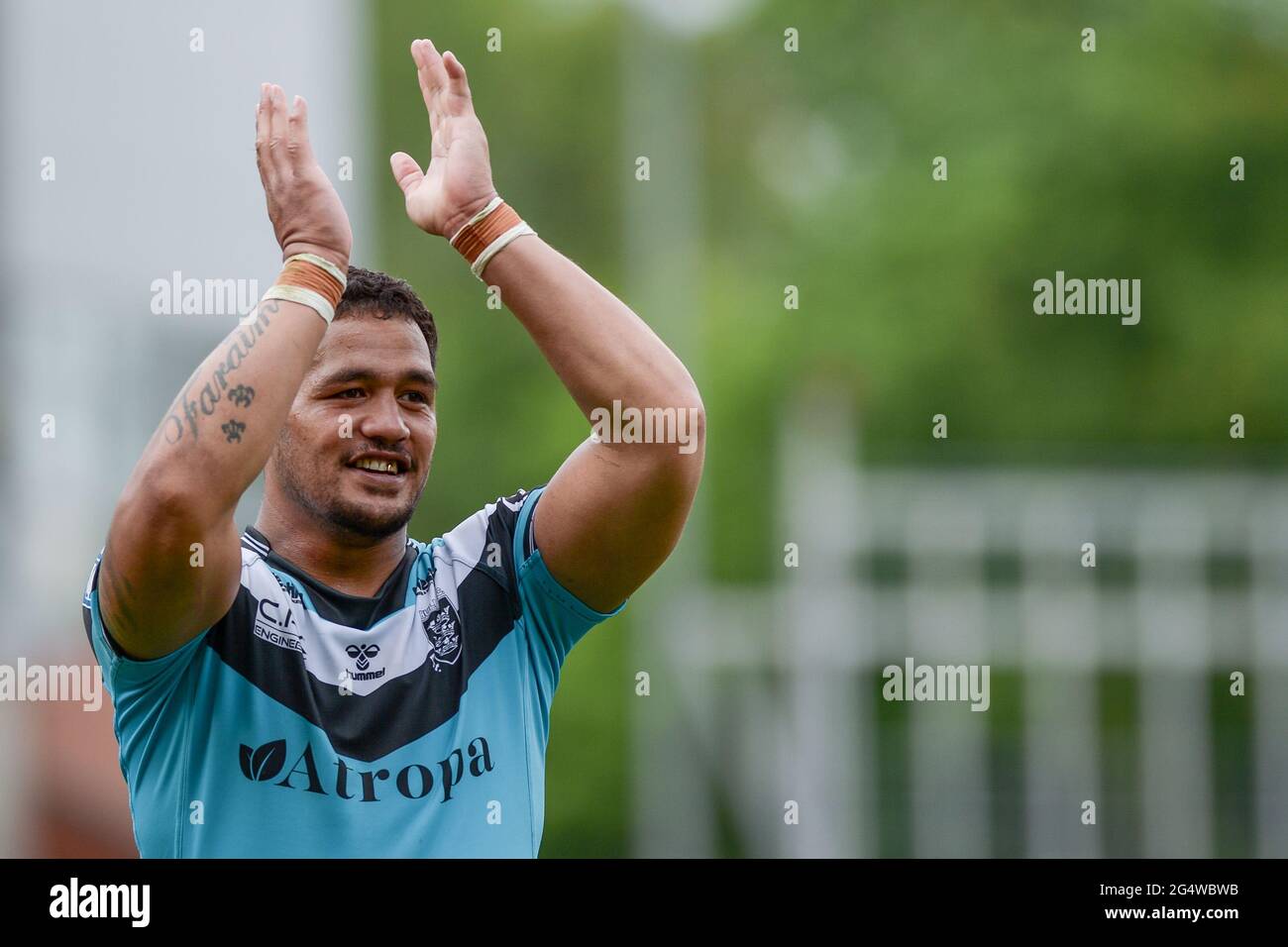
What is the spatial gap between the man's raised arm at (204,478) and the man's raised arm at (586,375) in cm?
36

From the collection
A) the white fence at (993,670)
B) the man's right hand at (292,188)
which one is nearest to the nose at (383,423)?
the man's right hand at (292,188)

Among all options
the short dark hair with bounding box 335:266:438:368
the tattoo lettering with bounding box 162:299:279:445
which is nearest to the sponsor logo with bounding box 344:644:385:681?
the tattoo lettering with bounding box 162:299:279:445

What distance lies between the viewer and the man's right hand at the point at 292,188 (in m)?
3.60

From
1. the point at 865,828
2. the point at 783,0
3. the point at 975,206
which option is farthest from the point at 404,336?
the point at 783,0

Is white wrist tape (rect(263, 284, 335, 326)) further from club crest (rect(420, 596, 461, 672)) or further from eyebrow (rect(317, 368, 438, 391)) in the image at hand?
club crest (rect(420, 596, 461, 672))

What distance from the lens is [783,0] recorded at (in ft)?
78.4

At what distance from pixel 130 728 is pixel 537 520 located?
100 centimetres

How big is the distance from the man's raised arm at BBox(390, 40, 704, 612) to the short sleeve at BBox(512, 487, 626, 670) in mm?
28

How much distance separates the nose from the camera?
376 cm

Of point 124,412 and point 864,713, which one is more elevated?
point 124,412

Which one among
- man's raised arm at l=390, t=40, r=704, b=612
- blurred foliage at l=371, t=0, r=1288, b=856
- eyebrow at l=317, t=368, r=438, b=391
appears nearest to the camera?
man's raised arm at l=390, t=40, r=704, b=612

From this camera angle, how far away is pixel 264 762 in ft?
11.5

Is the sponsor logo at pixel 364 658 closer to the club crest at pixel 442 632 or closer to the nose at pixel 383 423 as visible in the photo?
the club crest at pixel 442 632

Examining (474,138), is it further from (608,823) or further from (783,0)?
(783,0)
